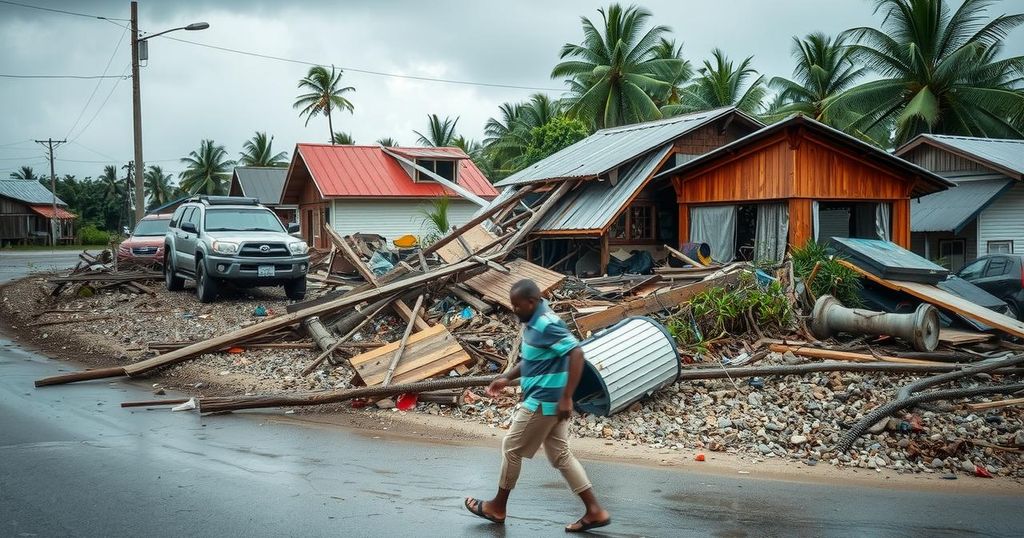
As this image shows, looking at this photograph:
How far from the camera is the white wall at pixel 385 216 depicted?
114ft

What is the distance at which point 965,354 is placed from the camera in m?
12.2

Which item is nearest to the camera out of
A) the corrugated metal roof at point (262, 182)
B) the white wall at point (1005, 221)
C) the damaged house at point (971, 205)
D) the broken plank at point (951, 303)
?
the broken plank at point (951, 303)

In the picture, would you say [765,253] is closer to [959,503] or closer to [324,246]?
[959,503]

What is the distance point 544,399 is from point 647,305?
26.5ft

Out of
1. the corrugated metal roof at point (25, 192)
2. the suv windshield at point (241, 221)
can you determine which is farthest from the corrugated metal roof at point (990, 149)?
the corrugated metal roof at point (25, 192)

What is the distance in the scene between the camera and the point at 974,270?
19.4m

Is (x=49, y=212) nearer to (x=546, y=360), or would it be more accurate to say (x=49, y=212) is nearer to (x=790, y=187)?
(x=790, y=187)

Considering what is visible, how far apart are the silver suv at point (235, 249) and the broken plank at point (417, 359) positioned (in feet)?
22.3

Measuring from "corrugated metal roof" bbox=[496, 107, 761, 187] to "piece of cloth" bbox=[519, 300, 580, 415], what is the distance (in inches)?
550

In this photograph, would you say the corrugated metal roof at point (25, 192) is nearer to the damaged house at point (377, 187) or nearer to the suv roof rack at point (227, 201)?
the damaged house at point (377, 187)

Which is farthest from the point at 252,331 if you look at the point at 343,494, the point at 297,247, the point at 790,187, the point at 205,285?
the point at 790,187

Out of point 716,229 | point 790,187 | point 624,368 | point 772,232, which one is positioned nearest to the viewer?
point 624,368

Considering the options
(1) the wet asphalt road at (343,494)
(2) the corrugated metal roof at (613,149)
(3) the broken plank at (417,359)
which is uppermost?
(2) the corrugated metal roof at (613,149)

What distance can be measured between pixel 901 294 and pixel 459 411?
8.69m
